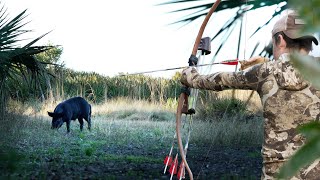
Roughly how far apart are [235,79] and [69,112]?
755 cm

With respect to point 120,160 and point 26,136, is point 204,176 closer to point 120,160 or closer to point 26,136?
point 120,160

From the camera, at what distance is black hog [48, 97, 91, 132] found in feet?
28.8

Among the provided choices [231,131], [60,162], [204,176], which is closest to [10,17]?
[60,162]

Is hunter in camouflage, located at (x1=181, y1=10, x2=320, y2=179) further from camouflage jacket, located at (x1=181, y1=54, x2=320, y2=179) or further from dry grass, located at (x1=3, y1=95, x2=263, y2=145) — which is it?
dry grass, located at (x1=3, y1=95, x2=263, y2=145)

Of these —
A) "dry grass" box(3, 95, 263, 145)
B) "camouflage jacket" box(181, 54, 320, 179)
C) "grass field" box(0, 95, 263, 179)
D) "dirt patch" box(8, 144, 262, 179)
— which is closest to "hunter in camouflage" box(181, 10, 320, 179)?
"camouflage jacket" box(181, 54, 320, 179)

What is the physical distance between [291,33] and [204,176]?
11.4 feet

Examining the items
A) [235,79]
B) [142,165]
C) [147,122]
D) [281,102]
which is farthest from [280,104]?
[147,122]

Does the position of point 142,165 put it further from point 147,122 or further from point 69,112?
point 147,122

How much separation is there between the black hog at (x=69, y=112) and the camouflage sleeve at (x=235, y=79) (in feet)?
22.9

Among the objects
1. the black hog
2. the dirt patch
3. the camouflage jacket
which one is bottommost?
the dirt patch

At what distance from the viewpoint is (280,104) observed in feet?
5.47

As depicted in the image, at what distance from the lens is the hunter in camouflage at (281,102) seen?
163cm

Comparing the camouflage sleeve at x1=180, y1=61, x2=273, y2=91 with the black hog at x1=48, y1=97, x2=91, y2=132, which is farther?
the black hog at x1=48, y1=97, x2=91, y2=132

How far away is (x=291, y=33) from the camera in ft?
5.07
